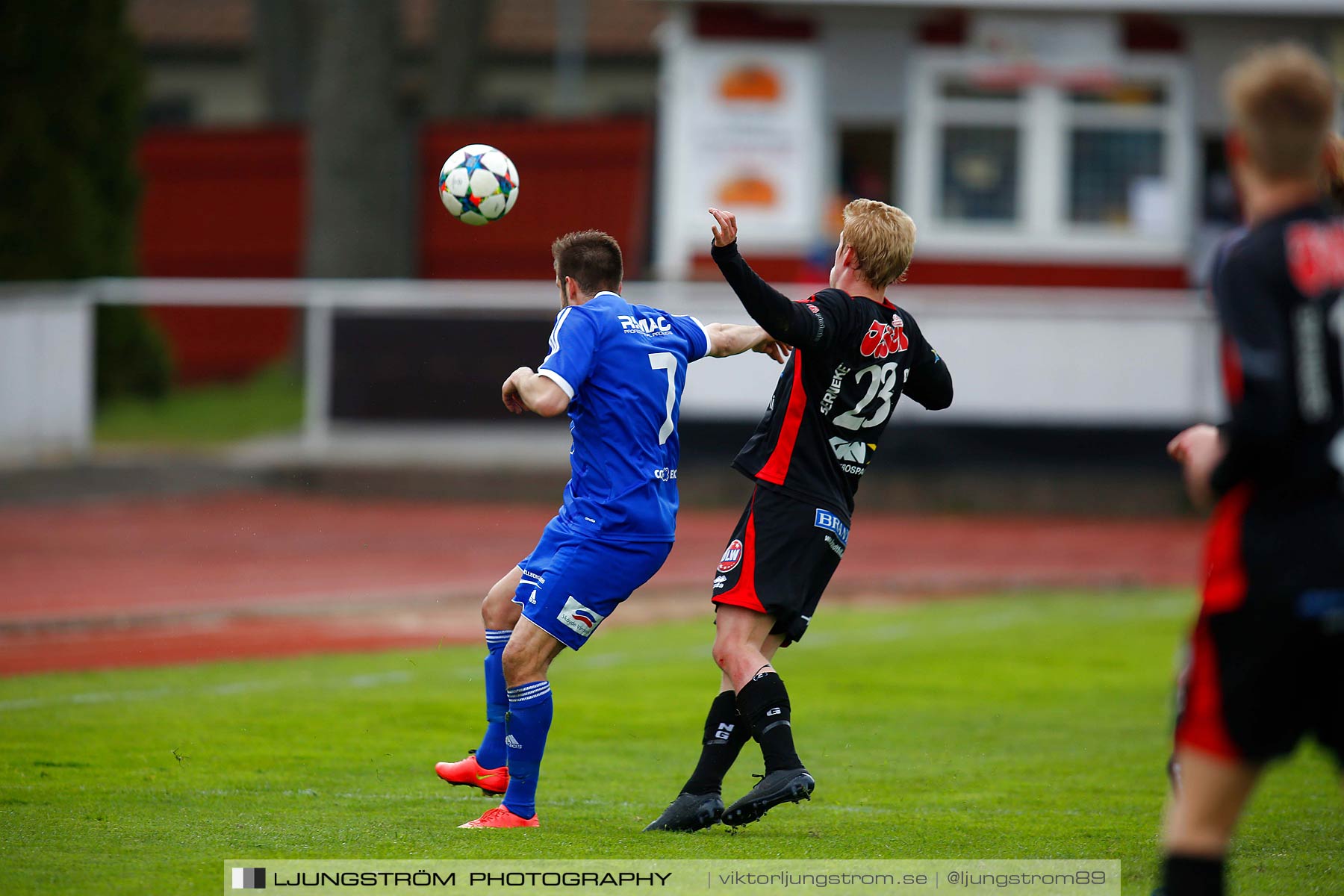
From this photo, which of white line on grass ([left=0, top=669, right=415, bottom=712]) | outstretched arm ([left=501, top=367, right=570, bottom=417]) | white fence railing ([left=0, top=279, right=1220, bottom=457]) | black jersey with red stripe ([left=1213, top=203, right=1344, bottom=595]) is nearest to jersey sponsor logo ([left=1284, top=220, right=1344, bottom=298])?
black jersey with red stripe ([left=1213, top=203, right=1344, bottom=595])

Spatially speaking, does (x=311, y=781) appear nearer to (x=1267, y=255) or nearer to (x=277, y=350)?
(x=1267, y=255)

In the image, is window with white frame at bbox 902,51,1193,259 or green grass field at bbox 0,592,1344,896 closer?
green grass field at bbox 0,592,1344,896

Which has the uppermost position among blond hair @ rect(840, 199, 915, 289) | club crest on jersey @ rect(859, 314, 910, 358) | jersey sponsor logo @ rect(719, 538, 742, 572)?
blond hair @ rect(840, 199, 915, 289)

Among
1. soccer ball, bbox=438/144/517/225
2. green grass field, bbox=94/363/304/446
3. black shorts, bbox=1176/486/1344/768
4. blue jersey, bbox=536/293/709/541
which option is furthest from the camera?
green grass field, bbox=94/363/304/446

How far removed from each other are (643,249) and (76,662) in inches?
641

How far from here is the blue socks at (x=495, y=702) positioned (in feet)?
20.1

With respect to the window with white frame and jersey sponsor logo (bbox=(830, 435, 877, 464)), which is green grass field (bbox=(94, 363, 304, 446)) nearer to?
the window with white frame

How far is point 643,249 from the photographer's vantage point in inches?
1016

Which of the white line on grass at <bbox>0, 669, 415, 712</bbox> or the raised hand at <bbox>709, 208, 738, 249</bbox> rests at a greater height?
the raised hand at <bbox>709, 208, 738, 249</bbox>

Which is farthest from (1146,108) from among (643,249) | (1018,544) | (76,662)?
(76,662)

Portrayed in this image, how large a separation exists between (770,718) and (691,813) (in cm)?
44

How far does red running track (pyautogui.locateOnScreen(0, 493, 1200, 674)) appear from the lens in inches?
461

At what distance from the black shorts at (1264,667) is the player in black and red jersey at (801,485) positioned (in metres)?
2.20

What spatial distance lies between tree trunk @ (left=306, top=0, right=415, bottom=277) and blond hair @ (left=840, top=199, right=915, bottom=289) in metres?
19.2
